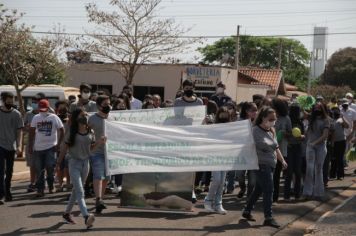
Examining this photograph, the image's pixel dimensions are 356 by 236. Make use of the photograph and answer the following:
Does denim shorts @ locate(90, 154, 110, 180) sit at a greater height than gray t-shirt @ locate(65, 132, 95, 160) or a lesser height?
lesser

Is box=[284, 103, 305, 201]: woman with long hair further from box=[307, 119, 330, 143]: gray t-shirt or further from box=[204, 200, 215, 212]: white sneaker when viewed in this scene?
box=[204, 200, 215, 212]: white sneaker

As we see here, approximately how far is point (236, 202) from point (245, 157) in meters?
2.16

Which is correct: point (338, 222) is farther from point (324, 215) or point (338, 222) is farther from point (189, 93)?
point (189, 93)

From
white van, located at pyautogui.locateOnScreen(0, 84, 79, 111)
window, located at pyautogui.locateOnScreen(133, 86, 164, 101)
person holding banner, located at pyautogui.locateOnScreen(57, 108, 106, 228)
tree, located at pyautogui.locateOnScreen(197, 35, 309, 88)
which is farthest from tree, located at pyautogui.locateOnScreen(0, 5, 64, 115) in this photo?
tree, located at pyautogui.locateOnScreen(197, 35, 309, 88)

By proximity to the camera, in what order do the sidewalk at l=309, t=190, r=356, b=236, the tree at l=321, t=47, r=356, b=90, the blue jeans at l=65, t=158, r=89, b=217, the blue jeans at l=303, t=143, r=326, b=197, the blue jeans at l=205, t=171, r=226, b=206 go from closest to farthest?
the blue jeans at l=65, t=158, r=89, b=217 → the sidewalk at l=309, t=190, r=356, b=236 → the blue jeans at l=205, t=171, r=226, b=206 → the blue jeans at l=303, t=143, r=326, b=197 → the tree at l=321, t=47, r=356, b=90

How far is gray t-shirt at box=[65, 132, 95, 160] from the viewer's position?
29.6 ft

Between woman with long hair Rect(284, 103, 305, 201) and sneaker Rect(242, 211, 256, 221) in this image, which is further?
woman with long hair Rect(284, 103, 305, 201)

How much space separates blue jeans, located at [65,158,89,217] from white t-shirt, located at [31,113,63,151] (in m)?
2.64

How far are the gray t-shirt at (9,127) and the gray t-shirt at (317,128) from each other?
518cm

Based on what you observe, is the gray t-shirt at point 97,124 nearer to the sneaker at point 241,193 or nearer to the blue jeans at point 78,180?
the blue jeans at point 78,180

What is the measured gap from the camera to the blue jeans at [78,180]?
8.80 meters

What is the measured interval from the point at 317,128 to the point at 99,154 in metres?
4.30

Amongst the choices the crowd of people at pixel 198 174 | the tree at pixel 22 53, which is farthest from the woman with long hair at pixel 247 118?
the tree at pixel 22 53

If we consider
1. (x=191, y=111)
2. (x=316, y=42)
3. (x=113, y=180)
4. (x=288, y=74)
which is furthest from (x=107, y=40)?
(x=316, y=42)
